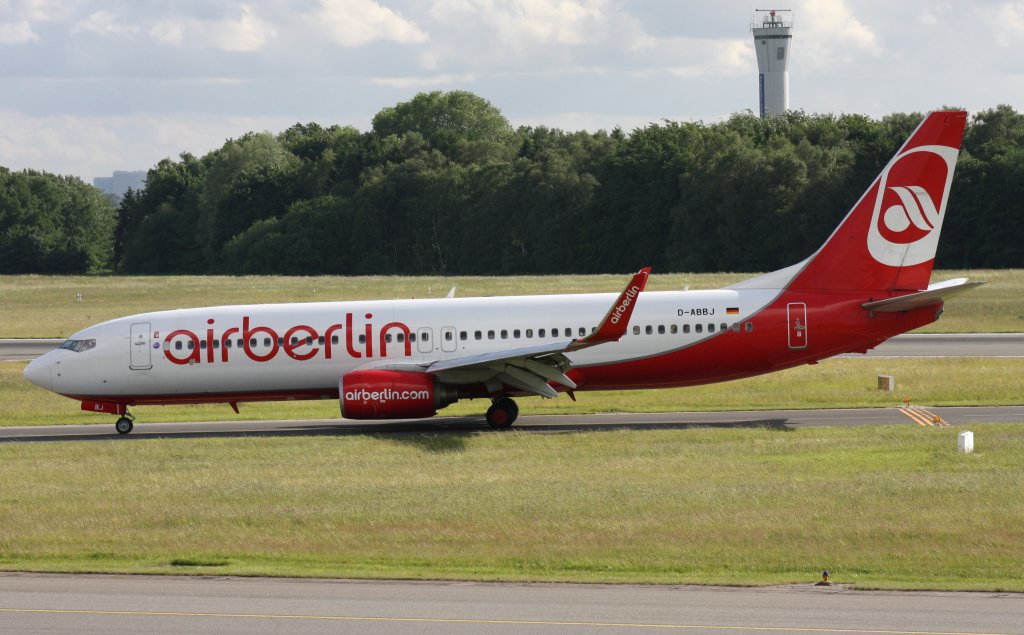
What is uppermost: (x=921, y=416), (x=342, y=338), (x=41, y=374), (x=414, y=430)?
(x=342, y=338)

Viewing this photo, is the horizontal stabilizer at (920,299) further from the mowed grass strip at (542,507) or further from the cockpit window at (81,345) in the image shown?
the cockpit window at (81,345)

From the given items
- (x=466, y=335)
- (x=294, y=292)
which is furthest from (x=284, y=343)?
(x=294, y=292)

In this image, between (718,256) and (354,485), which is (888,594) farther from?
(718,256)

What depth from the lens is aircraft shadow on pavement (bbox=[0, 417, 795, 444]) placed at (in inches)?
1335

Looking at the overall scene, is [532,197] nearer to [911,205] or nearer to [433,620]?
[911,205]

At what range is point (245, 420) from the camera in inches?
1518

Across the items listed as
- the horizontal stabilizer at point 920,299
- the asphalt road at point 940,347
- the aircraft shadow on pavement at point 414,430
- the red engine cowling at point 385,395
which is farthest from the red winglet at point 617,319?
the asphalt road at point 940,347

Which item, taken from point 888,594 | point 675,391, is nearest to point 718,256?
point 675,391

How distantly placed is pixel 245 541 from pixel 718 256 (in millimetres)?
92392

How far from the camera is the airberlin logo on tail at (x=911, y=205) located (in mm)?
34656

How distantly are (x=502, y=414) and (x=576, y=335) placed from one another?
9.69 ft

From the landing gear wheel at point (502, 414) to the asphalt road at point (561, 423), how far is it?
0.38 m

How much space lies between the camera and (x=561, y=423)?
35.8 metres

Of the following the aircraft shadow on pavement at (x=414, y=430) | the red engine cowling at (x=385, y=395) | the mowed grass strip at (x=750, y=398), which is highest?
the red engine cowling at (x=385, y=395)
